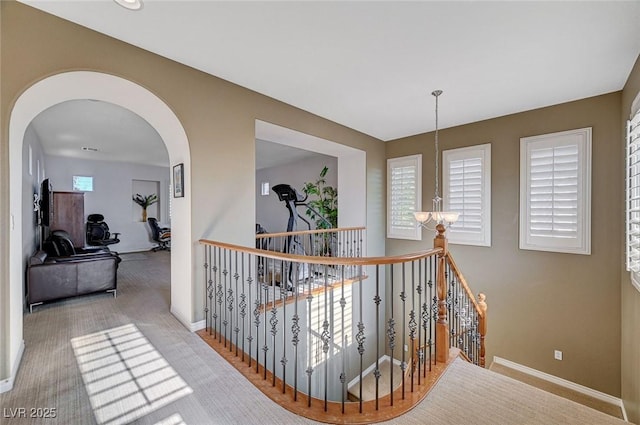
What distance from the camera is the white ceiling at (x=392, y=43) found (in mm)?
1930

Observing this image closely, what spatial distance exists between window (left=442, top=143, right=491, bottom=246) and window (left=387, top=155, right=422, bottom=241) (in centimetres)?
53

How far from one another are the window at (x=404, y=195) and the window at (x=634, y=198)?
2.64 meters

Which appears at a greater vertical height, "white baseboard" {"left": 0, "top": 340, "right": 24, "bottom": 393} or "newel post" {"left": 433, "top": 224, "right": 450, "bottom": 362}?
"newel post" {"left": 433, "top": 224, "right": 450, "bottom": 362}

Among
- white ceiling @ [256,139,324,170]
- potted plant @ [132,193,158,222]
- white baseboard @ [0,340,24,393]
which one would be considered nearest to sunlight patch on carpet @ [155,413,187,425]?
white baseboard @ [0,340,24,393]

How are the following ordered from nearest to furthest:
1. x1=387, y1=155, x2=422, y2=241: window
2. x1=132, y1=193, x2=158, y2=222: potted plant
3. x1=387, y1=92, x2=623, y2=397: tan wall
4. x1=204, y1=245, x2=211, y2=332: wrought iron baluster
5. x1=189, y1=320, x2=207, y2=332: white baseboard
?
1. x1=189, y1=320, x2=207, y2=332: white baseboard
2. x1=204, y1=245, x2=211, y2=332: wrought iron baluster
3. x1=387, y1=92, x2=623, y2=397: tan wall
4. x1=387, y1=155, x2=422, y2=241: window
5. x1=132, y1=193, x2=158, y2=222: potted plant

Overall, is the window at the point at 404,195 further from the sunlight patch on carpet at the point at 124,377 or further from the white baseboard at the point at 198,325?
the sunlight patch on carpet at the point at 124,377

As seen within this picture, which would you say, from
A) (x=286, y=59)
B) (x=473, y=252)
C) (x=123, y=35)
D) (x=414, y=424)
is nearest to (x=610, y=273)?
(x=473, y=252)

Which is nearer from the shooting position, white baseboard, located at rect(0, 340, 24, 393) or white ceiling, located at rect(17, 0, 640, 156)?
white baseboard, located at rect(0, 340, 24, 393)

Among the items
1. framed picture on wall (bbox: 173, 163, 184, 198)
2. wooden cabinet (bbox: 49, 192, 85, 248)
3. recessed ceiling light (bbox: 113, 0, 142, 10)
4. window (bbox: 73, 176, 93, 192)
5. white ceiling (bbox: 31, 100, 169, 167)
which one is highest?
recessed ceiling light (bbox: 113, 0, 142, 10)

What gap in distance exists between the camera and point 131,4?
6.25ft

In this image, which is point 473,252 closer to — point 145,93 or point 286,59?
point 286,59

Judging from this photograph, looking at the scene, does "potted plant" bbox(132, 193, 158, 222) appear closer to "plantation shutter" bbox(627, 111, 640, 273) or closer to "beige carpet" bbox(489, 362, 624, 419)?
"beige carpet" bbox(489, 362, 624, 419)

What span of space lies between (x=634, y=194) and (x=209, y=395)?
407cm

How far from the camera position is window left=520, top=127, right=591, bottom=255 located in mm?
3385
